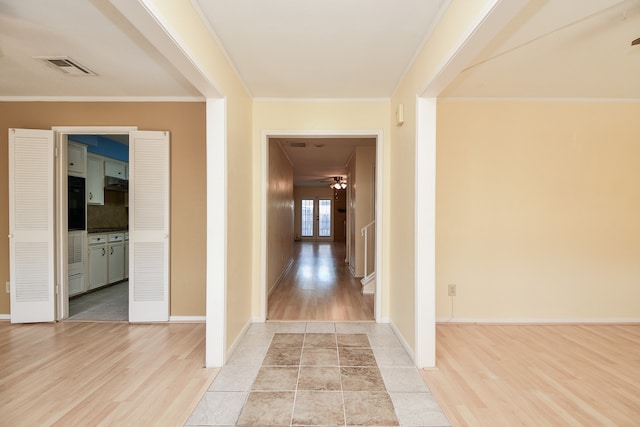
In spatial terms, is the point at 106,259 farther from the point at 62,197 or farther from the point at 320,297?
the point at 320,297

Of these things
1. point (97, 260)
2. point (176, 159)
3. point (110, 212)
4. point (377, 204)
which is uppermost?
point (176, 159)

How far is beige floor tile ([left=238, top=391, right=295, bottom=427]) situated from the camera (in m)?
1.80

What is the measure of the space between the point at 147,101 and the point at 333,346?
3320 millimetres

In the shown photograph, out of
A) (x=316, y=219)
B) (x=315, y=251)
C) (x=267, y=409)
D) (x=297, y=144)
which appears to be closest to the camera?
(x=267, y=409)

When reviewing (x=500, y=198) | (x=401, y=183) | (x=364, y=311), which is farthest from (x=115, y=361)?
(x=500, y=198)

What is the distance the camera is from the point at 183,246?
11.5ft

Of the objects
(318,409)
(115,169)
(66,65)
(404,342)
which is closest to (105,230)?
(115,169)

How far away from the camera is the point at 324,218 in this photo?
13.9 m

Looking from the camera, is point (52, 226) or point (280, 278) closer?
point (52, 226)

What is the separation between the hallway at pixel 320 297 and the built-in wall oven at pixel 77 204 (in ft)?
9.24

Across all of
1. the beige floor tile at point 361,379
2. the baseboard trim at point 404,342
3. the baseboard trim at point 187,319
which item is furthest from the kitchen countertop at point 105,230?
the baseboard trim at point 404,342

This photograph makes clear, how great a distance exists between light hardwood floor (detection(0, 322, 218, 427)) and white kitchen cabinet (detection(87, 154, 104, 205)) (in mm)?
2019

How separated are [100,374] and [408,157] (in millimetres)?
3018

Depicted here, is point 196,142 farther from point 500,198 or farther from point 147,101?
point 500,198
